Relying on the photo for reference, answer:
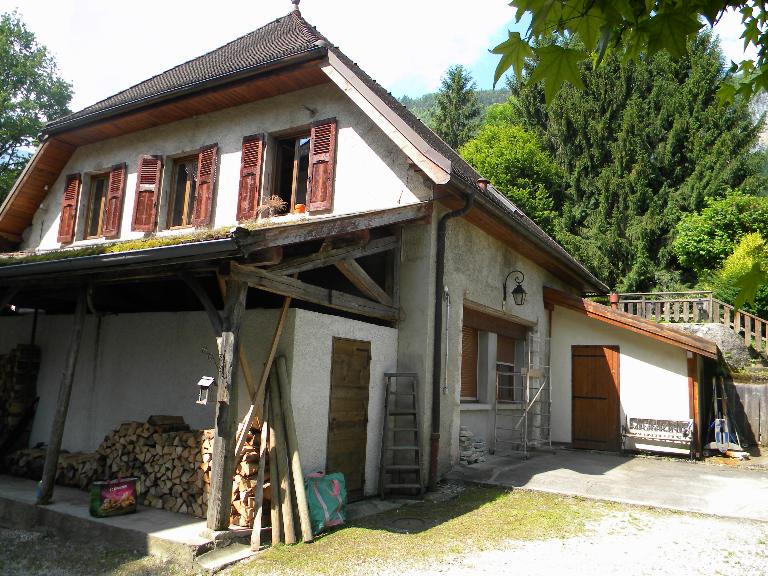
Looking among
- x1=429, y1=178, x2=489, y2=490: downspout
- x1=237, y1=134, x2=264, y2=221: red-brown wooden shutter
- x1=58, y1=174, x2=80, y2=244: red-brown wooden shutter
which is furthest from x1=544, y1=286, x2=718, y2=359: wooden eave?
x1=58, y1=174, x2=80, y2=244: red-brown wooden shutter

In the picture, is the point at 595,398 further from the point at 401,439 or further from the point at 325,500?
the point at 325,500

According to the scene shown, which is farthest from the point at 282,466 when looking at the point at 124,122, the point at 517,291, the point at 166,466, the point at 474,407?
the point at 124,122

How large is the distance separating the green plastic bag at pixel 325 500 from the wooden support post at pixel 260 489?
1.69ft

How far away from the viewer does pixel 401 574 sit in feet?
15.9

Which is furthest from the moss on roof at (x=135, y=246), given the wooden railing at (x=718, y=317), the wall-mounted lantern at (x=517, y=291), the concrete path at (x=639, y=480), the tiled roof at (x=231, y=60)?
the wooden railing at (x=718, y=317)

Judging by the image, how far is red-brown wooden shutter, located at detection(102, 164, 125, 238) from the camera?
11.3 m

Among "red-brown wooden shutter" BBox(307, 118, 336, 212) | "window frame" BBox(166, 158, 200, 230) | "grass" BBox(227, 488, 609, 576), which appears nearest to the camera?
"grass" BBox(227, 488, 609, 576)

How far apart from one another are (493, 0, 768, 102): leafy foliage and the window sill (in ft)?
26.7

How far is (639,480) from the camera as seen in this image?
28.8 feet

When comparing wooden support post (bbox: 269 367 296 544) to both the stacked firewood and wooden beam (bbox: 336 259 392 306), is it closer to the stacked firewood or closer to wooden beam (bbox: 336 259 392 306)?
wooden beam (bbox: 336 259 392 306)

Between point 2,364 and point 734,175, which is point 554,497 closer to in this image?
point 2,364

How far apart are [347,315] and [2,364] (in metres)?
5.83

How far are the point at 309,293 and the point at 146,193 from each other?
19.1 ft

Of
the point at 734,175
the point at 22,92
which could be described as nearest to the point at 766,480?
the point at 734,175
